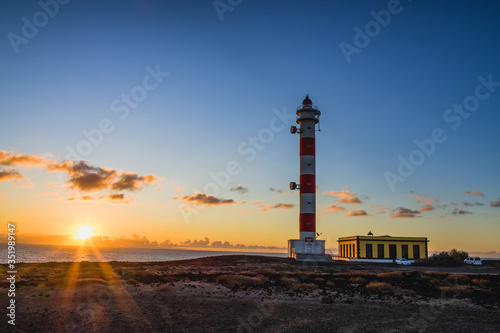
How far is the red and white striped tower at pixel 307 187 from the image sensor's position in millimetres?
55969

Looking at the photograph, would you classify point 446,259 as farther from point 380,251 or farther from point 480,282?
point 480,282

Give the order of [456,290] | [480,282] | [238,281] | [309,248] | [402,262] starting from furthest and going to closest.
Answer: [402,262]
[309,248]
[480,282]
[238,281]
[456,290]

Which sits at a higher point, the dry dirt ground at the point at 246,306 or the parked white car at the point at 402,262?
the dry dirt ground at the point at 246,306

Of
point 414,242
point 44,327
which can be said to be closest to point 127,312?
point 44,327

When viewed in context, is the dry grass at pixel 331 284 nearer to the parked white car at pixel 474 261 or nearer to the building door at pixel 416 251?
the building door at pixel 416 251

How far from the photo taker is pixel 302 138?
59062 mm

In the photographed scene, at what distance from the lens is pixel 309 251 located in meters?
55.6

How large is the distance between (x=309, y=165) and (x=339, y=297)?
1413 inches

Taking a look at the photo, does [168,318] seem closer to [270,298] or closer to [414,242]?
[270,298]

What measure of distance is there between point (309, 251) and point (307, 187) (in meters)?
8.82

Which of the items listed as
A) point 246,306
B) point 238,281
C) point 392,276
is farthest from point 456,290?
point 246,306

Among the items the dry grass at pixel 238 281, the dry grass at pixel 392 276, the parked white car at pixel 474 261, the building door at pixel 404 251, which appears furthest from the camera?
the building door at pixel 404 251

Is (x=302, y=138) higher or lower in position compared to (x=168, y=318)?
higher

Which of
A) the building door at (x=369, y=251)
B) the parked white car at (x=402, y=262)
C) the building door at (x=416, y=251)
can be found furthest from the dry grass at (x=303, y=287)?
the building door at (x=416, y=251)
